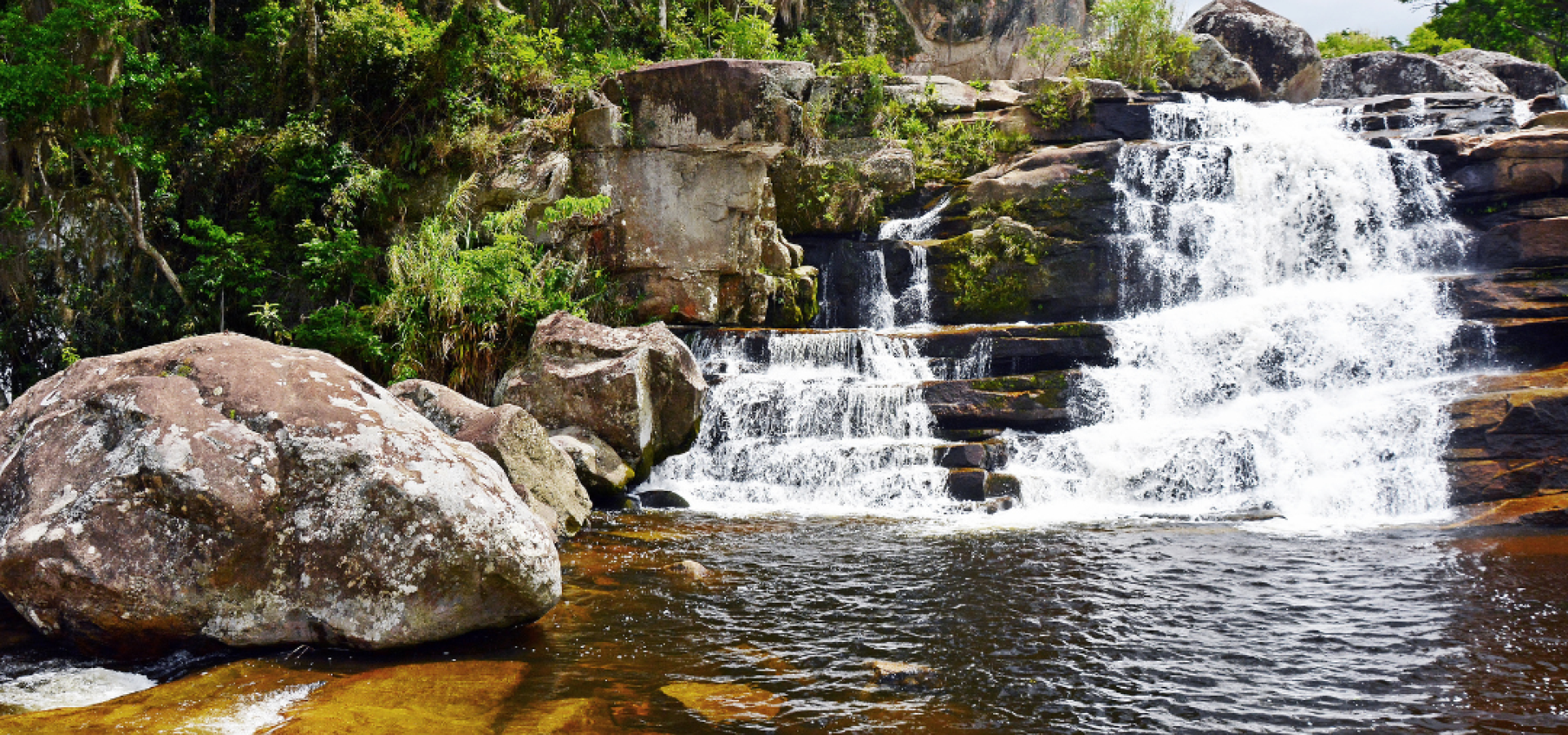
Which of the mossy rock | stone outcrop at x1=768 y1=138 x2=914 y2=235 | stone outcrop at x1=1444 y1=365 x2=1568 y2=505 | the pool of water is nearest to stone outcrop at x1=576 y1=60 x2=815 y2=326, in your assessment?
stone outcrop at x1=768 y1=138 x2=914 y2=235

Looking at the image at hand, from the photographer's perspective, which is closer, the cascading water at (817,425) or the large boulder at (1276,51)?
the cascading water at (817,425)

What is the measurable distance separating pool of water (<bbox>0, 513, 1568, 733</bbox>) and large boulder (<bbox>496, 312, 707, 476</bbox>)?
9.09 feet

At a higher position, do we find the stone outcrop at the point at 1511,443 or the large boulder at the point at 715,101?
the large boulder at the point at 715,101

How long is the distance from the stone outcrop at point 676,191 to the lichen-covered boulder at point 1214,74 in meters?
9.80

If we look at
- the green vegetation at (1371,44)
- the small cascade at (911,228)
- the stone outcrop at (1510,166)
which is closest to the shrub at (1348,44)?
the green vegetation at (1371,44)

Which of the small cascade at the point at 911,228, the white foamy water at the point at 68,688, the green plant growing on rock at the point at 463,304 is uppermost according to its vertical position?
the small cascade at the point at 911,228

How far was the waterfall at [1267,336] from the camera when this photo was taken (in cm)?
955

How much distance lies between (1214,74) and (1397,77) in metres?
4.30

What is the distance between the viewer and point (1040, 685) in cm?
408

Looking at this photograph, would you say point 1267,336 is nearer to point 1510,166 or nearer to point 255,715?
point 1510,166

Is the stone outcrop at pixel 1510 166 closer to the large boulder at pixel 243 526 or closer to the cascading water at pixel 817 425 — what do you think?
the cascading water at pixel 817 425

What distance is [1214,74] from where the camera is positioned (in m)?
18.9

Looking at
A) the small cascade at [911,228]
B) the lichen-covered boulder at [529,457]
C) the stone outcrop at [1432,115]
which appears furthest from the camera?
the small cascade at [911,228]

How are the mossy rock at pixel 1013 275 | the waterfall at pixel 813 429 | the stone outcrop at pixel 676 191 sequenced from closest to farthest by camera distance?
the waterfall at pixel 813 429 → the stone outcrop at pixel 676 191 → the mossy rock at pixel 1013 275
